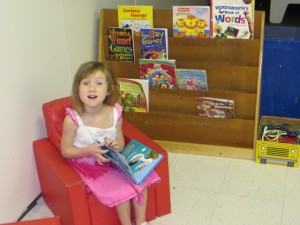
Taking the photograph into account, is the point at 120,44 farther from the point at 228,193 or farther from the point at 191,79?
the point at 228,193

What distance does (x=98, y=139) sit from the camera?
2145 millimetres

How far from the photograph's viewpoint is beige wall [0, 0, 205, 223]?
2102 millimetres

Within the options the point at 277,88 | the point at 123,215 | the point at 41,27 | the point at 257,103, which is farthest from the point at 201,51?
the point at 123,215

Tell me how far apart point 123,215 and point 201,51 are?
1174 millimetres

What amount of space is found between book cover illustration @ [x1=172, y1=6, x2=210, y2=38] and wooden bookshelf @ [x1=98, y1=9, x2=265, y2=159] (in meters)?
0.04

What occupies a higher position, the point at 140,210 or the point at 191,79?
the point at 191,79

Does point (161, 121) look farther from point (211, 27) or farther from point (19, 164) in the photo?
point (19, 164)

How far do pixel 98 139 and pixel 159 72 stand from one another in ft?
2.61

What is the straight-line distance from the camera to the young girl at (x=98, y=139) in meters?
2.01

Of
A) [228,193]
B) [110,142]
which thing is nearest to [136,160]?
[110,142]

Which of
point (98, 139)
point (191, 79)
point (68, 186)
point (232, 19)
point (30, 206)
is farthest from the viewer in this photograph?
point (191, 79)

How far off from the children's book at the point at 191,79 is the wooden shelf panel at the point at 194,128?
206 millimetres

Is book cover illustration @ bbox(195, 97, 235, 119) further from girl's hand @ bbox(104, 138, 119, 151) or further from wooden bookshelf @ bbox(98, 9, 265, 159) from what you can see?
girl's hand @ bbox(104, 138, 119, 151)

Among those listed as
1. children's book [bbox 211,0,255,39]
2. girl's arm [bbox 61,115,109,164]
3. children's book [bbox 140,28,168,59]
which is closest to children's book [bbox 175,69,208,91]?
children's book [bbox 140,28,168,59]
